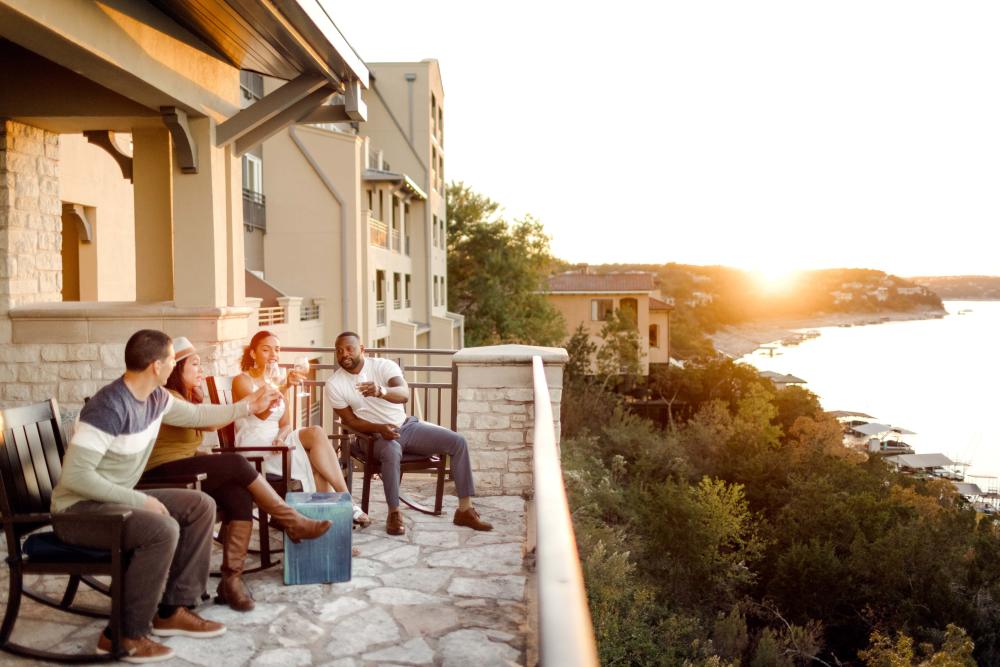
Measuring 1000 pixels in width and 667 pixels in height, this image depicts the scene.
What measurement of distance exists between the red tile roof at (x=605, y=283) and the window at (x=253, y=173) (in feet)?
77.6

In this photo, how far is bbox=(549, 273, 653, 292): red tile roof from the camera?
41.8 metres

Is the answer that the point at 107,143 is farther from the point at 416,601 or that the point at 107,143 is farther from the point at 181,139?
the point at 416,601

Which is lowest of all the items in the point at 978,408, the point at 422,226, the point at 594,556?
the point at 978,408

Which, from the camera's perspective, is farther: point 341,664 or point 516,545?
point 516,545

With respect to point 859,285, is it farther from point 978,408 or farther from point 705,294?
point 978,408

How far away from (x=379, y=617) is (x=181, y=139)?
12.9 ft

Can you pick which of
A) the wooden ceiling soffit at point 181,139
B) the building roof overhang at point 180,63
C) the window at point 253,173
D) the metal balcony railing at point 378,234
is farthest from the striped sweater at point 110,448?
the metal balcony railing at point 378,234

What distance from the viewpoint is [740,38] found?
25891mm

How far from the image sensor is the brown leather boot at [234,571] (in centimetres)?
404

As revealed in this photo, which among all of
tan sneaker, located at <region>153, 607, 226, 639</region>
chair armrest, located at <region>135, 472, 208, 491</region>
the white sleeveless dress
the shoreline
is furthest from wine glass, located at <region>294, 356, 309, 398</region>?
the shoreline

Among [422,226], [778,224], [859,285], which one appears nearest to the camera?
[422,226]

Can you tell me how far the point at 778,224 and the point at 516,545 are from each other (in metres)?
86.0

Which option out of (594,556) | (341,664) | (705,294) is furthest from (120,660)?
(705,294)

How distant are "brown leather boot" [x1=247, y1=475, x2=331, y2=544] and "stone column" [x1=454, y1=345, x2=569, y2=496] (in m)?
2.32
